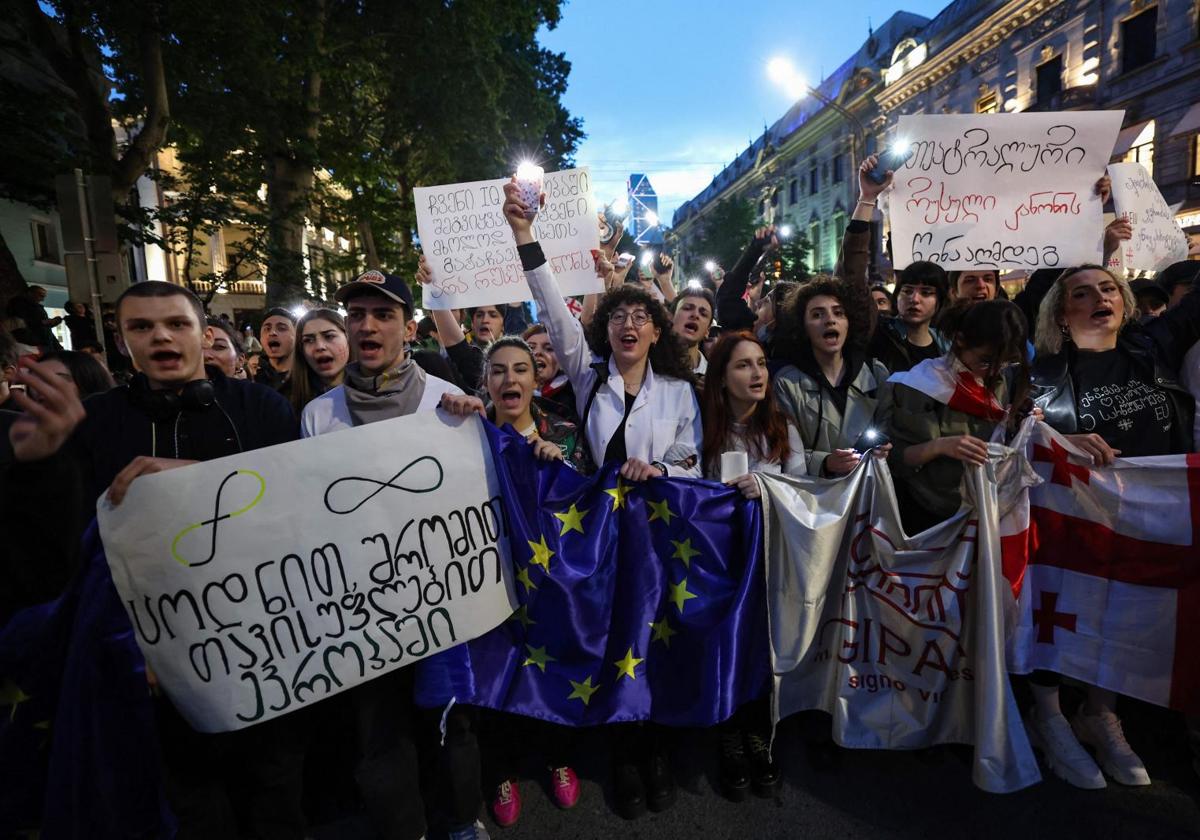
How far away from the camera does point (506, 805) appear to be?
8.26 feet

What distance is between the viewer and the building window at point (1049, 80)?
74.7ft

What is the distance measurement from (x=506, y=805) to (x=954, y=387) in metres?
2.66

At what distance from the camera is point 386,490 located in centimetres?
225

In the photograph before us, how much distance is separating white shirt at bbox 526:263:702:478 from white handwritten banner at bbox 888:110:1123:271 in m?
1.99

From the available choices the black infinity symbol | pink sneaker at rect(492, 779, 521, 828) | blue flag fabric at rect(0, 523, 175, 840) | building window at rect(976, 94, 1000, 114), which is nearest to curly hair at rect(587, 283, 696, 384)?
the black infinity symbol

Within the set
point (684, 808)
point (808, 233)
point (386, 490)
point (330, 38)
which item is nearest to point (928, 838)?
point (684, 808)

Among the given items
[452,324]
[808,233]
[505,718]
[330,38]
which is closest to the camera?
[505,718]

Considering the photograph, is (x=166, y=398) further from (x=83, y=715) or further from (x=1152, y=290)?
(x=1152, y=290)

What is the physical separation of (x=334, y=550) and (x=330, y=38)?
13.4m

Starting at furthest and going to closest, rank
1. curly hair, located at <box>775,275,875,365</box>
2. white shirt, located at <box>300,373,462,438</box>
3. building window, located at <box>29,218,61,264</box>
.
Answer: building window, located at <box>29,218,61,264</box> < curly hair, located at <box>775,275,875,365</box> < white shirt, located at <box>300,373,462,438</box>

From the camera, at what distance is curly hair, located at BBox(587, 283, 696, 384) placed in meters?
3.18

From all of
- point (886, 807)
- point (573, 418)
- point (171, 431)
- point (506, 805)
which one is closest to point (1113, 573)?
point (886, 807)

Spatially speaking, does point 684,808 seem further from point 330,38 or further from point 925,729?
point 330,38

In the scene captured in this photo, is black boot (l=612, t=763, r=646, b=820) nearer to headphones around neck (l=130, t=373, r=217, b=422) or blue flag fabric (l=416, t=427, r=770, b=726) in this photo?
blue flag fabric (l=416, t=427, r=770, b=726)
